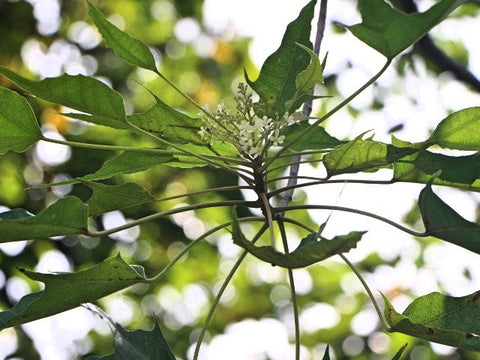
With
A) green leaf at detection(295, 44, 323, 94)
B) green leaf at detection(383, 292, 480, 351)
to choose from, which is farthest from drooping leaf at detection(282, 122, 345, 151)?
green leaf at detection(383, 292, 480, 351)

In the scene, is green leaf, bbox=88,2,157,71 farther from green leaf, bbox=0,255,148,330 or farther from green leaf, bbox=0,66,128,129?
green leaf, bbox=0,255,148,330

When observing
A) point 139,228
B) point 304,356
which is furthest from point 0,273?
point 304,356

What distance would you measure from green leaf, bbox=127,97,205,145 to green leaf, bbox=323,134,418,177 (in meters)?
0.19

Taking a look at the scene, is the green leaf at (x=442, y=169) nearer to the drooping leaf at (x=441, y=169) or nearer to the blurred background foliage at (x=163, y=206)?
the drooping leaf at (x=441, y=169)

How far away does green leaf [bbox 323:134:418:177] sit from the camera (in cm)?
93

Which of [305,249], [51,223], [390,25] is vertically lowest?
[305,249]

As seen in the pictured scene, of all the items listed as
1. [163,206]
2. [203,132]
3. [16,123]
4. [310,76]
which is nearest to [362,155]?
[310,76]

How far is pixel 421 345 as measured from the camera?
3.12 m

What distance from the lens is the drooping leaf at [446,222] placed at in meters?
0.88

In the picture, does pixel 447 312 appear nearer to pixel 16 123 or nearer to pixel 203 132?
pixel 203 132

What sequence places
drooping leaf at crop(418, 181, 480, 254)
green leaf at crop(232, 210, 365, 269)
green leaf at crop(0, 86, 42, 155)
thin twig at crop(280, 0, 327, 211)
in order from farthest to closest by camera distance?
thin twig at crop(280, 0, 327, 211) → green leaf at crop(0, 86, 42, 155) → drooping leaf at crop(418, 181, 480, 254) → green leaf at crop(232, 210, 365, 269)

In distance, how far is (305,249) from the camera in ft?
2.52

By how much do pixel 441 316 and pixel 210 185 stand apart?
2.04 meters

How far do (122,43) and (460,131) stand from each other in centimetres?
42
